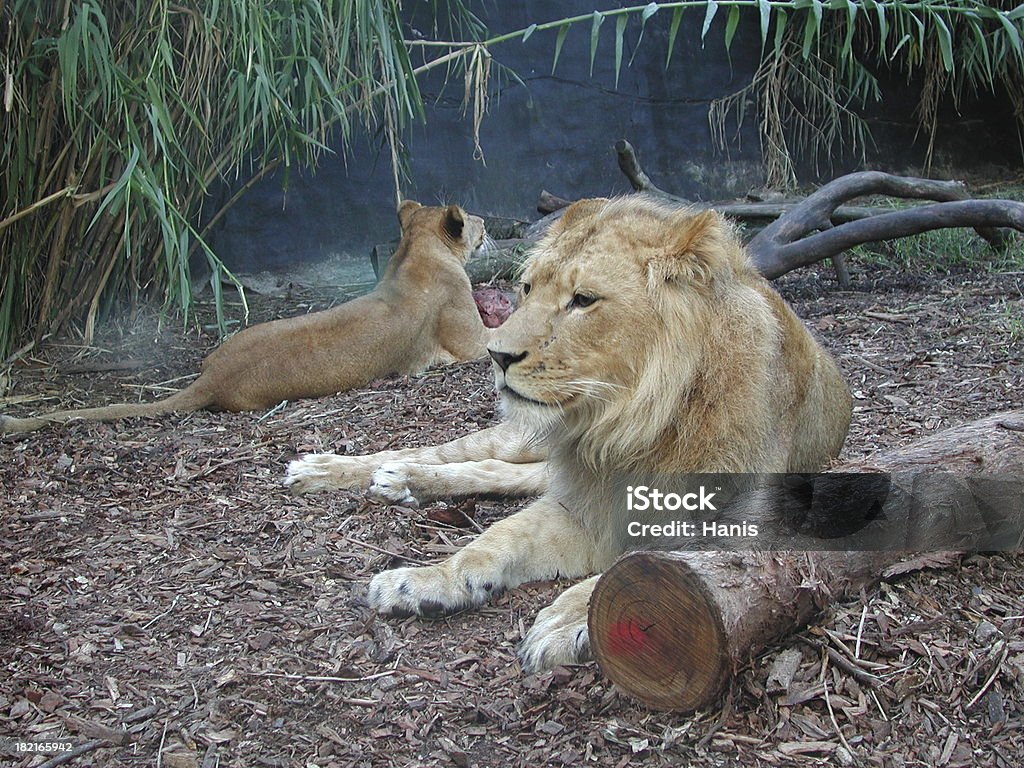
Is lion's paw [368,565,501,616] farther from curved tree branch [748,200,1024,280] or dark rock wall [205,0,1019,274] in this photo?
dark rock wall [205,0,1019,274]

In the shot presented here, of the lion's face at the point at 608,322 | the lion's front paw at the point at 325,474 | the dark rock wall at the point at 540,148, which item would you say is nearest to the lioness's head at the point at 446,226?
the dark rock wall at the point at 540,148

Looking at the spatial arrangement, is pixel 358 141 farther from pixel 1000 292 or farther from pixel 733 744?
pixel 733 744

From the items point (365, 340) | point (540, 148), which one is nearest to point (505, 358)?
point (365, 340)

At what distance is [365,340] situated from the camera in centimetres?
577

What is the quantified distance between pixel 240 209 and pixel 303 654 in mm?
5913

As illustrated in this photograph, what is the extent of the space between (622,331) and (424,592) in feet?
2.82

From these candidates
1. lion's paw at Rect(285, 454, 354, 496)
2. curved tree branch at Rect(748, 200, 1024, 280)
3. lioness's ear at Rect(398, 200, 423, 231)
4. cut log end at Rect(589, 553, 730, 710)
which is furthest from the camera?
lioness's ear at Rect(398, 200, 423, 231)

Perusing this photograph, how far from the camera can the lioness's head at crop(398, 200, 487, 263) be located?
6508 mm

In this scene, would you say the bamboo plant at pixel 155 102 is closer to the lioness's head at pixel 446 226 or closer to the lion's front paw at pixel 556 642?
the lioness's head at pixel 446 226

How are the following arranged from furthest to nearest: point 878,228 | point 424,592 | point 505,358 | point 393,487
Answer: point 878,228
point 393,487
point 424,592
point 505,358

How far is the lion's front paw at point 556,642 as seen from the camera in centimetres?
248

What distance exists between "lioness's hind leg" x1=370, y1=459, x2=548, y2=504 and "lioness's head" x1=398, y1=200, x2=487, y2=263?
2.89 meters

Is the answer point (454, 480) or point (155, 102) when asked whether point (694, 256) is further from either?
point (155, 102)

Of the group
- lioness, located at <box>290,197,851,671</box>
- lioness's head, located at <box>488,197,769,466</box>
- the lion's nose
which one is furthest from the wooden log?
the lion's nose
